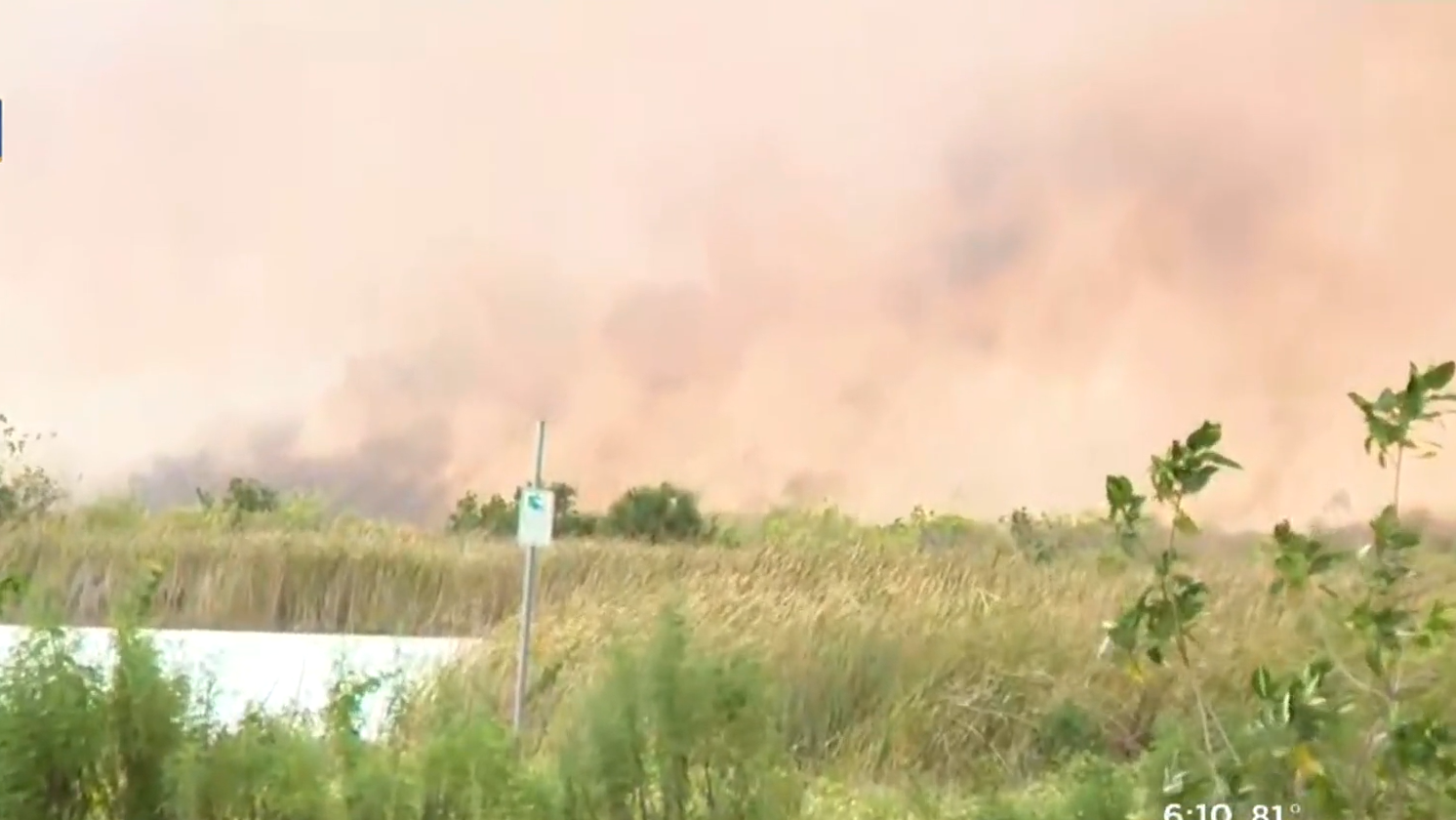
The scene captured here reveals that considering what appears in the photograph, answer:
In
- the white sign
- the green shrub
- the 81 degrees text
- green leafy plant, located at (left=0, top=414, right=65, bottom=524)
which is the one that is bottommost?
the 81 degrees text

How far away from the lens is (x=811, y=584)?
5227mm

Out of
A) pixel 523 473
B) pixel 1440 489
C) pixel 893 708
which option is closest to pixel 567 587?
pixel 523 473

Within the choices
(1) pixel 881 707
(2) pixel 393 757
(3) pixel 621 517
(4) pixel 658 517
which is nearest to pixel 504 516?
(3) pixel 621 517

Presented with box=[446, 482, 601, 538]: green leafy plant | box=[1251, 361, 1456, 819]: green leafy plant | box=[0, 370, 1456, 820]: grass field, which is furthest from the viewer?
box=[446, 482, 601, 538]: green leafy plant

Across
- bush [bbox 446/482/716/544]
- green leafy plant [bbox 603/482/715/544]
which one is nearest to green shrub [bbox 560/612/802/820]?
bush [bbox 446/482/716/544]

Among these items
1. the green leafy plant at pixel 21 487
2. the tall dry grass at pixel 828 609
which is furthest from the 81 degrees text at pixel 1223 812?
the green leafy plant at pixel 21 487

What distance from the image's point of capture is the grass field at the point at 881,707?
194cm

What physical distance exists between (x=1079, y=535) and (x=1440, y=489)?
129 cm

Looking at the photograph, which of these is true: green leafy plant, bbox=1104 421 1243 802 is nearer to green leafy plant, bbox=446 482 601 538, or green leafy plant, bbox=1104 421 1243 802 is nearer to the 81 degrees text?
the 81 degrees text

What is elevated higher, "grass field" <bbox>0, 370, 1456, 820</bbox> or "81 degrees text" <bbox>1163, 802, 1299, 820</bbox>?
"grass field" <bbox>0, 370, 1456, 820</bbox>

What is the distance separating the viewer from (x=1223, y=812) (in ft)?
6.48

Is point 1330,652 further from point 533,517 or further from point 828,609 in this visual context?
point 828,609

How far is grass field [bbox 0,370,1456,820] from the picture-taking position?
6.36 feet

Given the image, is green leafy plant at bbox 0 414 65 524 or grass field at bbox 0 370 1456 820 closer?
grass field at bbox 0 370 1456 820
